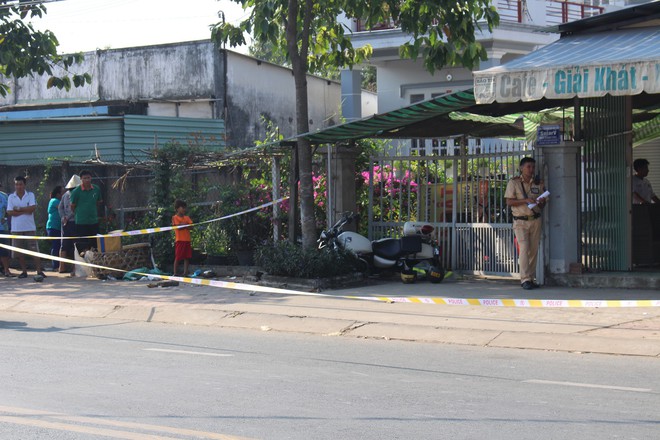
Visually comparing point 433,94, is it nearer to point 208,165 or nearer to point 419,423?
point 208,165

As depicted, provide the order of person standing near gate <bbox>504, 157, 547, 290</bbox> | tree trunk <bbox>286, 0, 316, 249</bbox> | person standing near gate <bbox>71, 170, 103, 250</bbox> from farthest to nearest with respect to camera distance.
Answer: person standing near gate <bbox>71, 170, 103, 250</bbox>
tree trunk <bbox>286, 0, 316, 249</bbox>
person standing near gate <bbox>504, 157, 547, 290</bbox>

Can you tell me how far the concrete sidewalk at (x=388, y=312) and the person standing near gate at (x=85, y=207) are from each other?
1.14 metres

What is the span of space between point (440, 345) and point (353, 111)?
15061 millimetres

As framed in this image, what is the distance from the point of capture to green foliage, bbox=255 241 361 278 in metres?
13.2

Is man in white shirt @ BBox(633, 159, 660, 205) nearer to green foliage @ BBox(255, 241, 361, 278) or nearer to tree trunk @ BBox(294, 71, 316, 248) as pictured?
green foliage @ BBox(255, 241, 361, 278)

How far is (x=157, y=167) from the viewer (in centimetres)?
1645

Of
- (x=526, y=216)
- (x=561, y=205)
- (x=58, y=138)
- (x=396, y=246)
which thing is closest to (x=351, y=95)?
(x=58, y=138)

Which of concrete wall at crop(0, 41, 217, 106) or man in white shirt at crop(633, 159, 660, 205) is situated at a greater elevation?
concrete wall at crop(0, 41, 217, 106)

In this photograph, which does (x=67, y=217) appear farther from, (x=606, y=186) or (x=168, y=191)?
(x=606, y=186)

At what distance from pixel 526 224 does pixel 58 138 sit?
13866 millimetres

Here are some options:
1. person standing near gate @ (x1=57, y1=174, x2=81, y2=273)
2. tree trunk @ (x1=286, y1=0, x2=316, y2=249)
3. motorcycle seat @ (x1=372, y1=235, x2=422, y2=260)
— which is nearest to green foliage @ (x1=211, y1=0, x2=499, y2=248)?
tree trunk @ (x1=286, y1=0, x2=316, y2=249)

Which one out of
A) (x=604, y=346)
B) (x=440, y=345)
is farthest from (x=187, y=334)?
(x=604, y=346)

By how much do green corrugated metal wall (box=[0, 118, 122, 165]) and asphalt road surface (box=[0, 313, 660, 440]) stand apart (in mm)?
12706

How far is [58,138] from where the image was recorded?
21922mm
